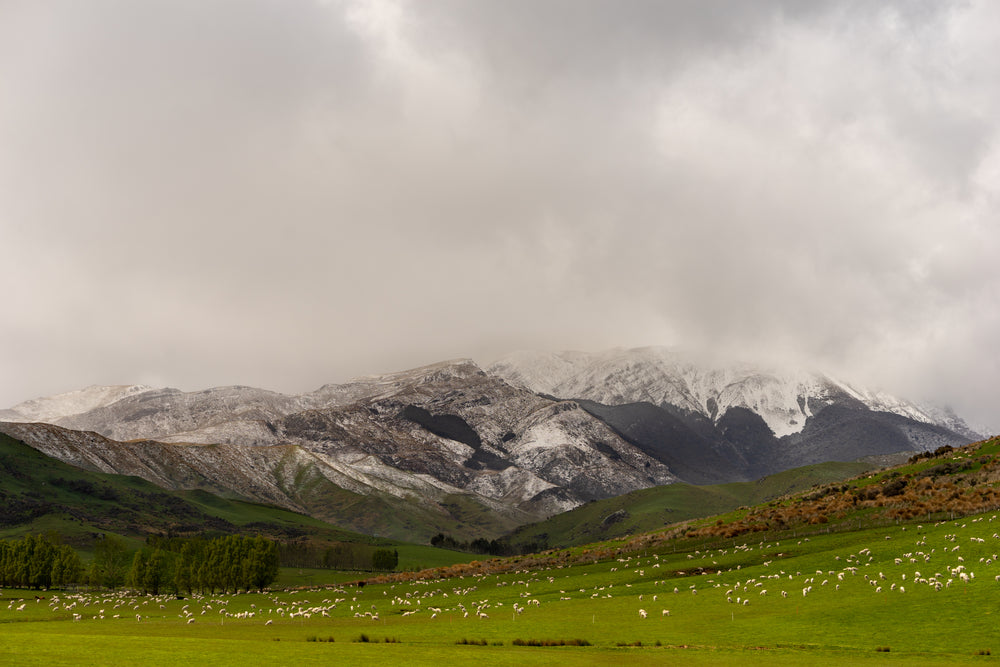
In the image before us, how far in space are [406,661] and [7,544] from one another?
19661 cm

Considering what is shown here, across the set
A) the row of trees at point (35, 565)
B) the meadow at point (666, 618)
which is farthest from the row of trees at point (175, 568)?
the meadow at point (666, 618)

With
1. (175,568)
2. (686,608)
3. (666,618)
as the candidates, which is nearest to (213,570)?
(175,568)

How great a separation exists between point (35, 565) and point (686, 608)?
180 m

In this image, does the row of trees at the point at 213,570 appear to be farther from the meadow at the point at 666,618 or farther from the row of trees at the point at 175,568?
the meadow at the point at 666,618

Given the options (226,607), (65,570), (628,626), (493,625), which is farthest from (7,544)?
(628,626)

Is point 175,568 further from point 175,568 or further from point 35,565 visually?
point 35,565

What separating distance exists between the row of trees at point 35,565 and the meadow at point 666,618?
68651 millimetres

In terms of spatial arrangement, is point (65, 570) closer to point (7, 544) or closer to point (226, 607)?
point (7, 544)

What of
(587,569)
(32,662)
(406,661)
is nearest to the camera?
(32,662)

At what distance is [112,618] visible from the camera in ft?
339

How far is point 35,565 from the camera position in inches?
7219

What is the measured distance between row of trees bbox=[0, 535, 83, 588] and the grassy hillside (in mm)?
37894

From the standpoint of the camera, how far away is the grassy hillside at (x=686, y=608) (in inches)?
1893

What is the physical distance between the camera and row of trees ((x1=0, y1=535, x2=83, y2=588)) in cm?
18012
